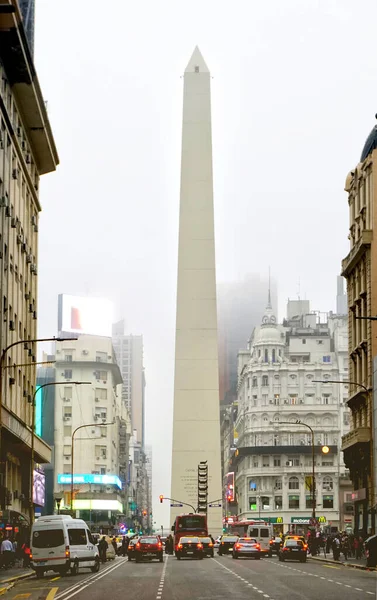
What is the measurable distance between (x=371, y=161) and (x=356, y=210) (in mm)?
6909

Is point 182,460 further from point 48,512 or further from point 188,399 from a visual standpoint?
point 48,512

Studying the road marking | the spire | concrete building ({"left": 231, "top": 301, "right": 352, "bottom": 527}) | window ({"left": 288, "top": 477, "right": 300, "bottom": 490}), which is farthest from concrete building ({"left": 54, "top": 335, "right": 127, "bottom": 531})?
the road marking

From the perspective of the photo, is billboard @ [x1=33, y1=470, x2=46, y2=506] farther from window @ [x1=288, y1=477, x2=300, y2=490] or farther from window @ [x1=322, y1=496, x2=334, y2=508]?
window @ [x1=288, y1=477, x2=300, y2=490]

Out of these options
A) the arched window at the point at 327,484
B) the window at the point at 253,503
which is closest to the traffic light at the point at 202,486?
the window at the point at 253,503

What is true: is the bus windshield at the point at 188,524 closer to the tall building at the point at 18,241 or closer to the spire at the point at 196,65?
the tall building at the point at 18,241

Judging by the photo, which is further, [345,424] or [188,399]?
[345,424]

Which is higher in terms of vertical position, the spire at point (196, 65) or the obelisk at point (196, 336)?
the spire at point (196, 65)

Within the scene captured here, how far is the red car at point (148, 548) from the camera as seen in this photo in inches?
2660

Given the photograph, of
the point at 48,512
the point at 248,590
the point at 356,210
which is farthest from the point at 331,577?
the point at 48,512

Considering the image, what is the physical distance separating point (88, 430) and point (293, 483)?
29.1 metres

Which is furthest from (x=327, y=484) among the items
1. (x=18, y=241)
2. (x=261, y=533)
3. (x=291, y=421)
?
(x=18, y=241)

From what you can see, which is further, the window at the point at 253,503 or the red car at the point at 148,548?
the window at the point at 253,503

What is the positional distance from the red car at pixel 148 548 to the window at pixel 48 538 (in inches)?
751

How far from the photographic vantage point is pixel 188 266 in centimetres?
11275
